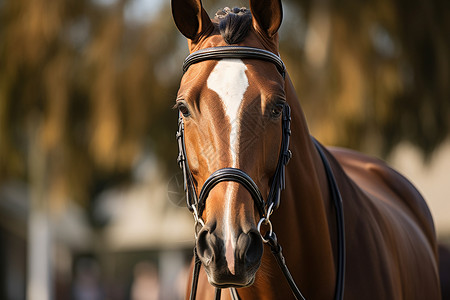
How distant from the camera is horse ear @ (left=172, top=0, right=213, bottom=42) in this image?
2.91 meters

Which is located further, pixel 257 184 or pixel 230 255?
pixel 257 184

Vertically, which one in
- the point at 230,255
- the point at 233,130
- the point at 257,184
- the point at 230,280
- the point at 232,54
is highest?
the point at 232,54

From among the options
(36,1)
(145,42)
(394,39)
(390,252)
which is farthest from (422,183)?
(390,252)

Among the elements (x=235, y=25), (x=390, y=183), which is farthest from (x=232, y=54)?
(x=390, y=183)

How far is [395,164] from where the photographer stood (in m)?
14.7

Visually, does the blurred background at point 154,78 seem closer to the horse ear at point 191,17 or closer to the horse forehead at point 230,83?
the horse ear at point 191,17

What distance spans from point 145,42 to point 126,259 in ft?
107

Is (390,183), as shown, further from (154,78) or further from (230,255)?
(154,78)

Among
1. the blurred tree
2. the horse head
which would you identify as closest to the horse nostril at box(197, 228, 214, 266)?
the horse head

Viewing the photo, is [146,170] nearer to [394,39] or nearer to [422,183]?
[394,39]

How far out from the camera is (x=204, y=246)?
2439mm

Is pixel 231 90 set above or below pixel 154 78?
above

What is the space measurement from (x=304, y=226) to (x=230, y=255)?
725 millimetres

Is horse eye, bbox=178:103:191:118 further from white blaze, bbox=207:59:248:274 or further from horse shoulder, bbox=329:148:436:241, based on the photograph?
horse shoulder, bbox=329:148:436:241
